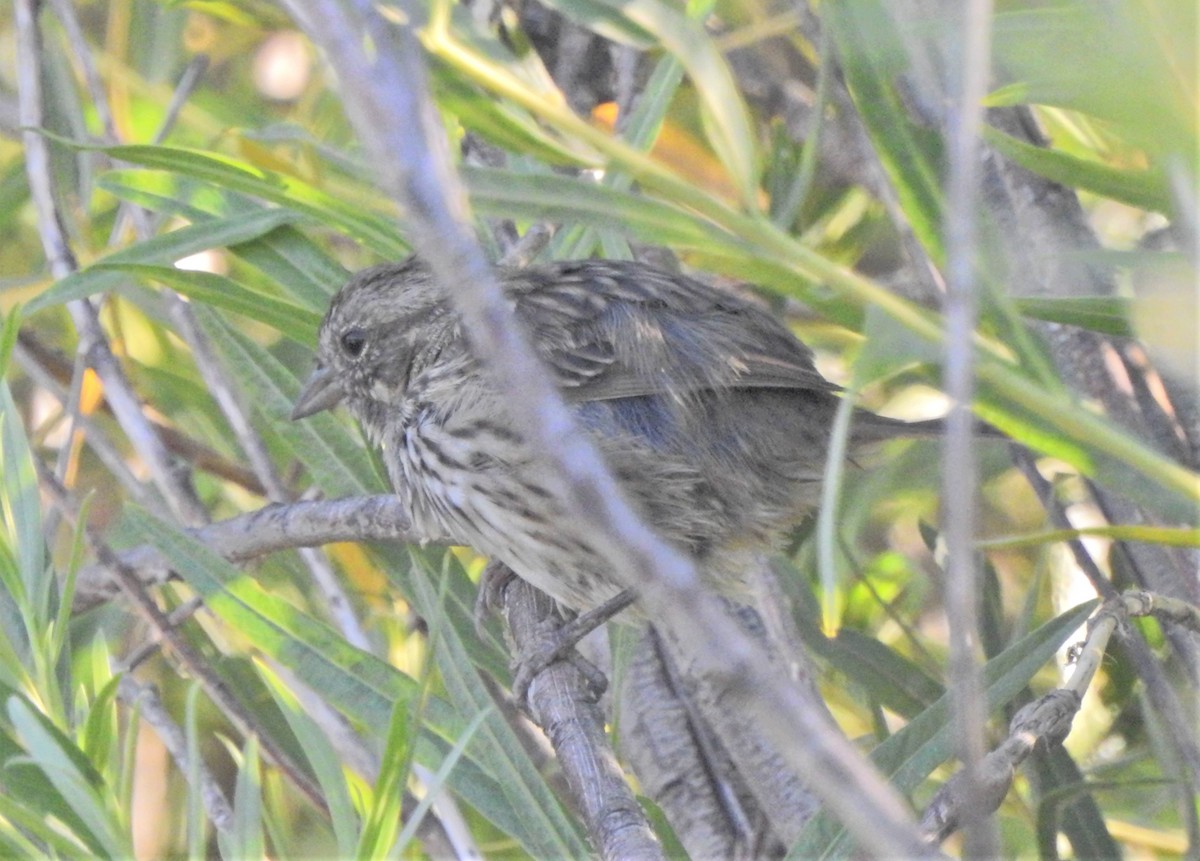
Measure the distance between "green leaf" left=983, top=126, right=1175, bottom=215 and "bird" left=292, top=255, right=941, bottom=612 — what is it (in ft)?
2.73

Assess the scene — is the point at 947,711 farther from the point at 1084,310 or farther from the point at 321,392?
Result: the point at 321,392

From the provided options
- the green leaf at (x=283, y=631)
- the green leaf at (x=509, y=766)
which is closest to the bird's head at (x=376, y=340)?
the green leaf at (x=283, y=631)

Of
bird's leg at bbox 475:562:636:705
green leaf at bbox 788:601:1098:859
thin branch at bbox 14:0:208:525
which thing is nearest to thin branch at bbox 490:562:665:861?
bird's leg at bbox 475:562:636:705

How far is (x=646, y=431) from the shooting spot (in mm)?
2863

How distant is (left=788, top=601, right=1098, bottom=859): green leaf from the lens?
2.15 meters

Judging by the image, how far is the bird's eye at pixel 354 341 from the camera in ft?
10.7

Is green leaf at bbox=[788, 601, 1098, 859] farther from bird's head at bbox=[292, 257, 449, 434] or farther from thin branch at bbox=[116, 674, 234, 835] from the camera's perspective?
bird's head at bbox=[292, 257, 449, 434]

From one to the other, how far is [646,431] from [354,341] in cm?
79

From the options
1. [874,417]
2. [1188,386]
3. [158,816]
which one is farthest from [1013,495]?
[158,816]

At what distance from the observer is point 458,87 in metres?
1.54

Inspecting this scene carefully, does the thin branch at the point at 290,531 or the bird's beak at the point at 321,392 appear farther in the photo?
the bird's beak at the point at 321,392

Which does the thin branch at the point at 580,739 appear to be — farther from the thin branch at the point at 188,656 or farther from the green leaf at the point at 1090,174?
the green leaf at the point at 1090,174

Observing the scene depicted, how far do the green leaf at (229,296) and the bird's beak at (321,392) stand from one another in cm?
15

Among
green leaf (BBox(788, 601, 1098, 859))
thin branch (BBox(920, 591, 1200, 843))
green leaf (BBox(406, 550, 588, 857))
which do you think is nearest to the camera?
thin branch (BBox(920, 591, 1200, 843))
